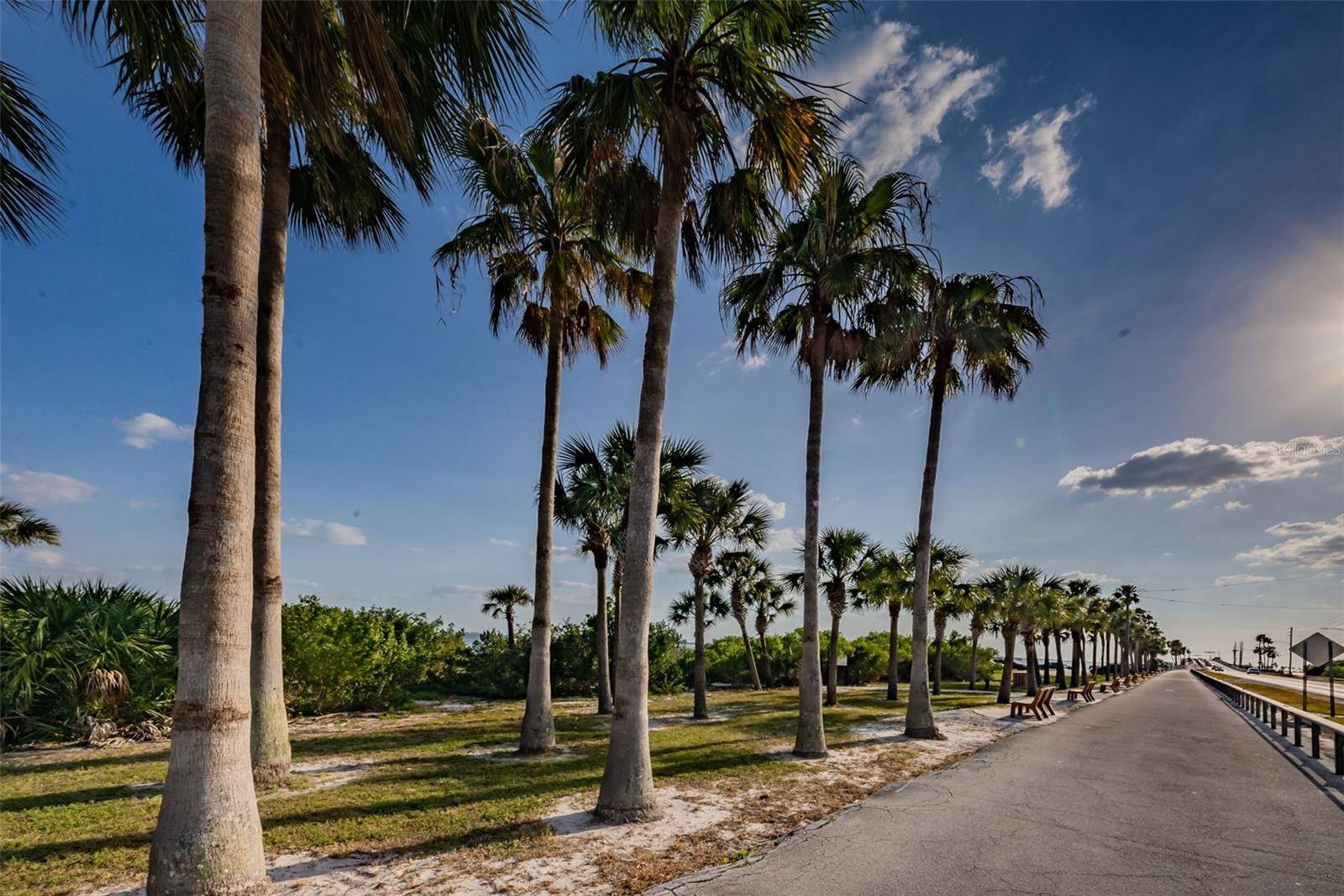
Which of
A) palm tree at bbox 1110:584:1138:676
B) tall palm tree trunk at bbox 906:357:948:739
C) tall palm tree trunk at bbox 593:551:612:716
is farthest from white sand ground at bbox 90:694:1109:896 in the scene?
palm tree at bbox 1110:584:1138:676

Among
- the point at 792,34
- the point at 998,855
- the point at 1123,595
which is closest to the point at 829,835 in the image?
the point at 998,855

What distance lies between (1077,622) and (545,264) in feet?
169

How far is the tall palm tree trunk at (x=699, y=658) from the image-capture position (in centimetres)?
1891

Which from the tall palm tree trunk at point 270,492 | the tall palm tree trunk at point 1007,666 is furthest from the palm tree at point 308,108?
the tall palm tree trunk at point 1007,666

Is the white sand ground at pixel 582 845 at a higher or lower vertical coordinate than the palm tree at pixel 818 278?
lower

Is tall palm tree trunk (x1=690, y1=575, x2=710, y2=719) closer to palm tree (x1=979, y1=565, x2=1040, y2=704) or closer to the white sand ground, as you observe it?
the white sand ground

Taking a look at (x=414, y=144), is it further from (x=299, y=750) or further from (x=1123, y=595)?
(x=1123, y=595)

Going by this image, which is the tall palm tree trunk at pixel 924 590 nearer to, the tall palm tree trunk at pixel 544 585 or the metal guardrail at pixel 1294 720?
Result: the metal guardrail at pixel 1294 720

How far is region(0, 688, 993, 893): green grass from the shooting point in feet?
21.1

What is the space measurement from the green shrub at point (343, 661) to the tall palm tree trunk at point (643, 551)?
1358 centimetres

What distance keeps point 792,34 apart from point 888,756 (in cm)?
1301

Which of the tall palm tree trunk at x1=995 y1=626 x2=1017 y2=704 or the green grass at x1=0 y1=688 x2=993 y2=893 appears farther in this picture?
the tall palm tree trunk at x1=995 y1=626 x2=1017 y2=704

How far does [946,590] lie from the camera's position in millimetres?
33625

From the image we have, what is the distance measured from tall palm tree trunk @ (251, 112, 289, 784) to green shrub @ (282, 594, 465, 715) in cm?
958
